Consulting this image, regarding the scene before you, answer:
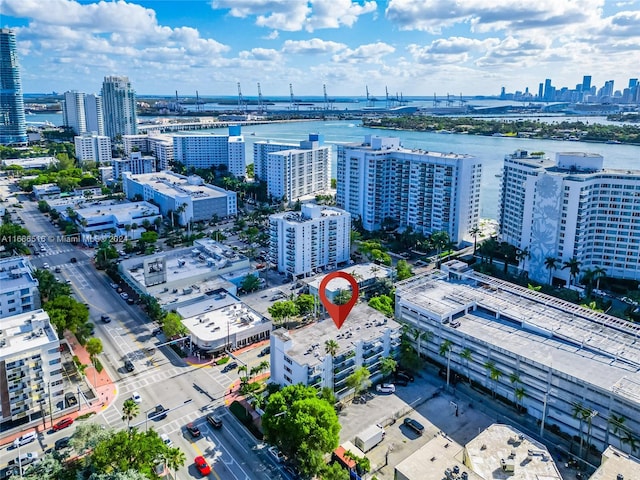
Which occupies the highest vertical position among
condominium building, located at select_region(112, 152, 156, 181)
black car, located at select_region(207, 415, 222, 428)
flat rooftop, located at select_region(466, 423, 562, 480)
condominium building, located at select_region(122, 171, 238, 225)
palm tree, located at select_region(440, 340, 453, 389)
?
condominium building, located at select_region(112, 152, 156, 181)

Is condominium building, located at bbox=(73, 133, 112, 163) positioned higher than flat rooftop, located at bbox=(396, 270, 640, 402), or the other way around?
condominium building, located at bbox=(73, 133, 112, 163)

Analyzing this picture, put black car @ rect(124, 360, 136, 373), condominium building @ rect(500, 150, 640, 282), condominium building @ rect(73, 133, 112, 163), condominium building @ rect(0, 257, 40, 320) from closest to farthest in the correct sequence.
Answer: black car @ rect(124, 360, 136, 373), condominium building @ rect(0, 257, 40, 320), condominium building @ rect(500, 150, 640, 282), condominium building @ rect(73, 133, 112, 163)

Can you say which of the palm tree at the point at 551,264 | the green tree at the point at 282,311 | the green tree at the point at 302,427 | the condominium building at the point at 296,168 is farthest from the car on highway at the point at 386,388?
the condominium building at the point at 296,168

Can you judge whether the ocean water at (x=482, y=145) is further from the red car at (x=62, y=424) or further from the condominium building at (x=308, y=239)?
the red car at (x=62, y=424)

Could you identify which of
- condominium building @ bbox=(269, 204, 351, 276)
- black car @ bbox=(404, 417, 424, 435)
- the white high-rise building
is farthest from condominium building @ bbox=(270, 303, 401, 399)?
the white high-rise building

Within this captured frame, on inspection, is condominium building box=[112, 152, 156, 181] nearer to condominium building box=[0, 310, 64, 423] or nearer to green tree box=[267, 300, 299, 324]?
green tree box=[267, 300, 299, 324]

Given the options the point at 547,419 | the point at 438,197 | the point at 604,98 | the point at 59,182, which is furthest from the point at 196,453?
the point at 604,98

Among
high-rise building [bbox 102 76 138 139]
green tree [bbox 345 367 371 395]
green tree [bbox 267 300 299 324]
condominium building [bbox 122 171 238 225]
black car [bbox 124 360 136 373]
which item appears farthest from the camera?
high-rise building [bbox 102 76 138 139]
